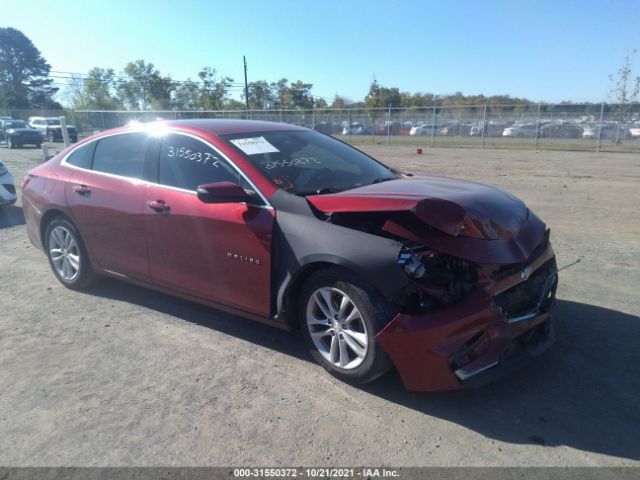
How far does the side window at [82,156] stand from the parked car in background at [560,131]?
30.4 meters

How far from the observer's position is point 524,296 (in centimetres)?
325

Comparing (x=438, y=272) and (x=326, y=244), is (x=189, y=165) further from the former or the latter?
(x=438, y=272)

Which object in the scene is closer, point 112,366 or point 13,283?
point 112,366

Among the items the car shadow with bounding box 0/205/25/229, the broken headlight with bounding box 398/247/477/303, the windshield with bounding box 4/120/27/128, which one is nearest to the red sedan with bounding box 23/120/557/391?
the broken headlight with bounding box 398/247/477/303

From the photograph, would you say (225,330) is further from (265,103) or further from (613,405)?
(265,103)

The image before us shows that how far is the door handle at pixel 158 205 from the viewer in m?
4.16

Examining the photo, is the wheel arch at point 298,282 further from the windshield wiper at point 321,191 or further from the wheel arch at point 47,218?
the wheel arch at point 47,218

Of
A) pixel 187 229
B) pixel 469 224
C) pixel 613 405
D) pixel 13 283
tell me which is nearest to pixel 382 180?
pixel 469 224

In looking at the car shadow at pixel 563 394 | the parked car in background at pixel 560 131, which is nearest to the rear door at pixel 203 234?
the car shadow at pixel 563 394

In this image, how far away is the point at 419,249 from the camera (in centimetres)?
308

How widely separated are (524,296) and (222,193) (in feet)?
6.93

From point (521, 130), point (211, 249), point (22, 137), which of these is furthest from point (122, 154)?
point (521, 130)

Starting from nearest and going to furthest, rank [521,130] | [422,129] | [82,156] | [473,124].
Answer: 1. [82,156]
2. [521,130]
3. [473,124]
4. [422,129]

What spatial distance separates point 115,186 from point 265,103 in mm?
60521
